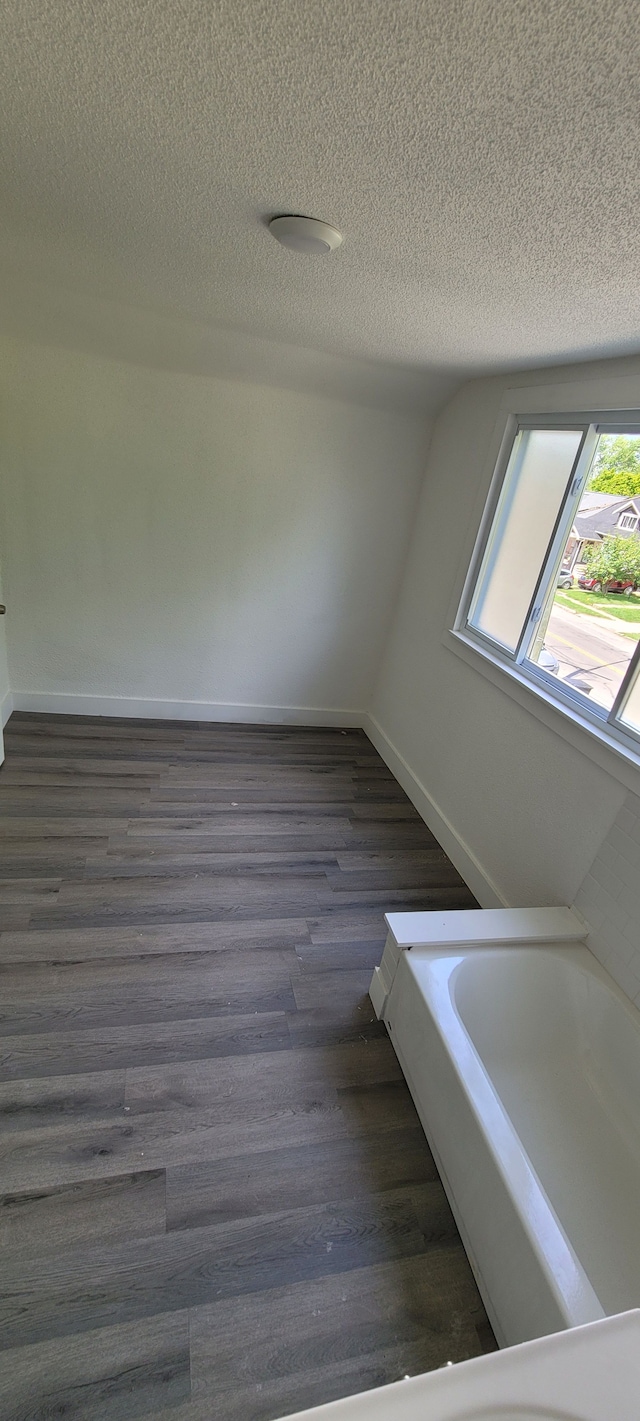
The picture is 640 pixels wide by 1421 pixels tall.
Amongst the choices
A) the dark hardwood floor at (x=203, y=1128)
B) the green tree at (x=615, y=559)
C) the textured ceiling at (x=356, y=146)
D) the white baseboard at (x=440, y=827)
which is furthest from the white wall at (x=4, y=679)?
the green tree at (x=615, y=559)

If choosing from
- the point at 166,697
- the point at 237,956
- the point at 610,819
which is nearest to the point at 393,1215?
the point at 237,956

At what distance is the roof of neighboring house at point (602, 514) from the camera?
1.94 meters

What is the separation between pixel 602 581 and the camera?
205cm

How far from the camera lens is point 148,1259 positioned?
129 cm

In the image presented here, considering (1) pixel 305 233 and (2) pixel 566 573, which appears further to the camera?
(2) pixel 566 573

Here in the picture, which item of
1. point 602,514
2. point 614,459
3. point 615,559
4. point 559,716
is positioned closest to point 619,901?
point 559,716

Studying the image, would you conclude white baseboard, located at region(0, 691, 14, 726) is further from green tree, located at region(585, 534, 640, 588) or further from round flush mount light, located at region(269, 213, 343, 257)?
green tree, located at region(585, 534, 640, 588)

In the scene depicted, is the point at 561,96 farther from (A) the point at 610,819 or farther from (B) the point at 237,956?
(B) the point at 237,956

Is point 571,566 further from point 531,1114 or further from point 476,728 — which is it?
point 531,1114

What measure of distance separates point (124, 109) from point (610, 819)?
203cm

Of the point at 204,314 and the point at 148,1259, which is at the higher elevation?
the point at 204,314

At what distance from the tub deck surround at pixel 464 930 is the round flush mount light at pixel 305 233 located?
1775 millimetres

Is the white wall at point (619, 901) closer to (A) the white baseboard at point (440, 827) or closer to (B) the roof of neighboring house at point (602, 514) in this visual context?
(A) the white baseboard at point (440, 827)

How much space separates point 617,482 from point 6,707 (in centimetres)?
306
